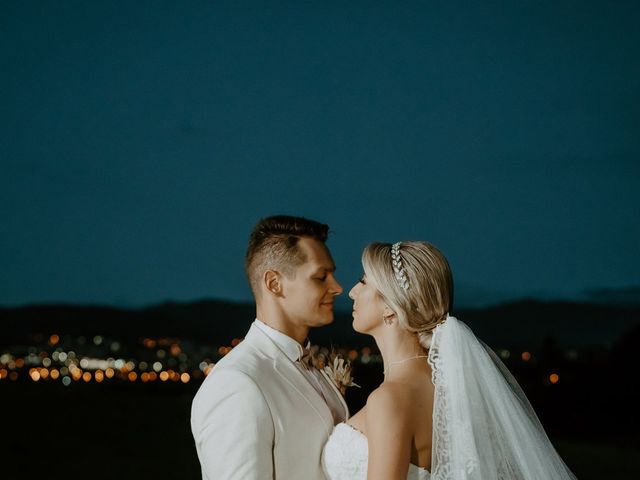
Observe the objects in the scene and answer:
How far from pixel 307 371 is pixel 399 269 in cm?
72

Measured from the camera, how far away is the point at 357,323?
13.8 ft

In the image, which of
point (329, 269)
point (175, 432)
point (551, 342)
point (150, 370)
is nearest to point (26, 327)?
point (150, 370)

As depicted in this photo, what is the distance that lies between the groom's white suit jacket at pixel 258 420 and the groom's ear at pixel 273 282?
35cm

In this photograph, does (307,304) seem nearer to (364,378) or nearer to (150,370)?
(364,378)

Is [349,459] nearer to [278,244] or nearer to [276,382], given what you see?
[276,382]

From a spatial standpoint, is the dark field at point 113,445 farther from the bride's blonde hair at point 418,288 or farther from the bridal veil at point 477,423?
the bride's blonde hair at point 418,288

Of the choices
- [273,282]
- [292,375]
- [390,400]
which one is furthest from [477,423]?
[273,282]

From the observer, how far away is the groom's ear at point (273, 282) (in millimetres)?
4266

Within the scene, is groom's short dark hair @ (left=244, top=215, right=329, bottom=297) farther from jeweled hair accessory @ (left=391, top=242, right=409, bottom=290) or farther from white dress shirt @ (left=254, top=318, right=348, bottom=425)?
jeweled hair accessory @ (left=391, top=242, right=409, bottom=290)

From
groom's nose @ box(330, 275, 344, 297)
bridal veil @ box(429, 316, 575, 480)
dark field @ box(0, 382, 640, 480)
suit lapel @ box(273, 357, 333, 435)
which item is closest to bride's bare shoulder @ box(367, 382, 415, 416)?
bridal veil @ box(429, 316, 575, 480)

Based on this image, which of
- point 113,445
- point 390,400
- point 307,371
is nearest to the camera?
point 390,400

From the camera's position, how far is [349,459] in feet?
12.5

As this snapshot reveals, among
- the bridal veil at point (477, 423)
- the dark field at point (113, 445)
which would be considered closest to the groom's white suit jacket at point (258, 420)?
the bridal veil at point (477, 423)

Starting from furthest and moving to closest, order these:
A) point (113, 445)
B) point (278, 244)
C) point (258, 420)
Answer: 1. point (113, 445)
2. point (278, 244)
3. point (258, 420)
